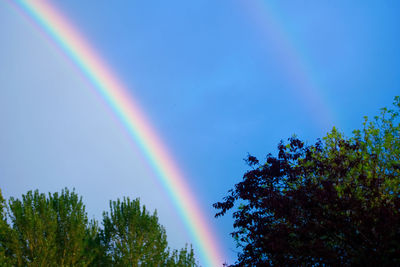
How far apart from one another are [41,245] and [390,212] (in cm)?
1723

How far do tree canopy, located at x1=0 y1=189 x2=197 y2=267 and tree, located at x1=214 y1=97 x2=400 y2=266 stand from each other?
7496mm

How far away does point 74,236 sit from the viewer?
66.6ft

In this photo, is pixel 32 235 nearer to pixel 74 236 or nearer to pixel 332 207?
pixel 74 236

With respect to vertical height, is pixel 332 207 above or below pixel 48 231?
below

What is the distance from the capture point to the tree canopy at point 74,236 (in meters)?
18.2

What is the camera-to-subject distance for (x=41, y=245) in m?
18.2

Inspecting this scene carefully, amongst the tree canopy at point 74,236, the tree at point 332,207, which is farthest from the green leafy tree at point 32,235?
the tree at point 332,207

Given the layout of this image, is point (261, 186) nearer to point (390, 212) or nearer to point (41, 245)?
point (390, 212)

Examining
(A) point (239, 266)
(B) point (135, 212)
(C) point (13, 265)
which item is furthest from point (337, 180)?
(C) point (13, 265)

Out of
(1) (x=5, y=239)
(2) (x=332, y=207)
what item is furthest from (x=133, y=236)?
(2) (x=332, y=207)

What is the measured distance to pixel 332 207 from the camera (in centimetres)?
1003

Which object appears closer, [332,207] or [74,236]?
[332,207]

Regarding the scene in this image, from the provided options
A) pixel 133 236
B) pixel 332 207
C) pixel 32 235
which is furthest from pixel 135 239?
pixel 332 207

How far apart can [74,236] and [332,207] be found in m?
16.2
